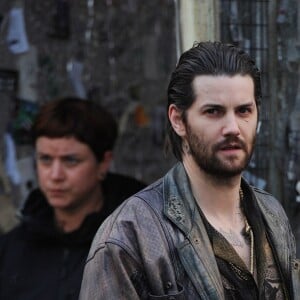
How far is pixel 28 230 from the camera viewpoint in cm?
289

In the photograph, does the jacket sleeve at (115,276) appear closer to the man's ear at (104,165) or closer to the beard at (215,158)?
the beard at (215,158)

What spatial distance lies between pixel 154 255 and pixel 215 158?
291 mm

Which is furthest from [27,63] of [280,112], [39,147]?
[280,112]

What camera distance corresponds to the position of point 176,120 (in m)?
1.90

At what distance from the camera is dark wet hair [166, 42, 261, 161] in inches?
72.4

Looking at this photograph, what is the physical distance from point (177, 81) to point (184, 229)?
15.8 inches

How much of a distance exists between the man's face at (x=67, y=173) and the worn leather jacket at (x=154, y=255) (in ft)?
3.55

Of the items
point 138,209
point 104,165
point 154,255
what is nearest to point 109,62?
point 104,165

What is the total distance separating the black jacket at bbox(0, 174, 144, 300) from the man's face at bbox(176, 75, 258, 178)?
1.09 metres

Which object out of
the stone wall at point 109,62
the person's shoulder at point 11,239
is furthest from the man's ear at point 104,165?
the stone wall at point 109,62

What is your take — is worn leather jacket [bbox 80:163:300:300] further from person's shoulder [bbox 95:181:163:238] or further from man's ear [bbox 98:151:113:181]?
man's ear [bbox 98:151:113:181]

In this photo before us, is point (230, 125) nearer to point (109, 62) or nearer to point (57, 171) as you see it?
point (57, 171)

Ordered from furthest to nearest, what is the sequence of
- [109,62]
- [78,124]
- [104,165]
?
[109,62], [104,165], [78,124]

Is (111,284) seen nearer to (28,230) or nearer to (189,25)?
(189,25)
